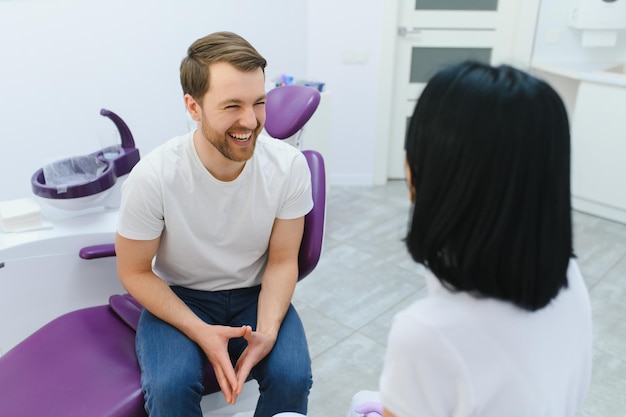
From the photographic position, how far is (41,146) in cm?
267

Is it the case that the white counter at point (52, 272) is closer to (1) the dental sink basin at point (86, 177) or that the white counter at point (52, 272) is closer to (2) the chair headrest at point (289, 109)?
(1) the dental sink basin at point (86, 177)

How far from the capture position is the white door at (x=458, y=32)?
343cm

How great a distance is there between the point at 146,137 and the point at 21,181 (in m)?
0.67

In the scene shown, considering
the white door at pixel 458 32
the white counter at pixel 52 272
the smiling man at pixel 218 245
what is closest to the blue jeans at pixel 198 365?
the smiling man at pixel 218 245

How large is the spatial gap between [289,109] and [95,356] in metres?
0.87

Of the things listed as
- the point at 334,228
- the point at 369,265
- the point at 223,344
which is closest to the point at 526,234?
the point at 223,344

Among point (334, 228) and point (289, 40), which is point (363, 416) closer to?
point (334, 228)

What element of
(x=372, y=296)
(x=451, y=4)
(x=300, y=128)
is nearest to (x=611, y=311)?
(x=372, y=296)

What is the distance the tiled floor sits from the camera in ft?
6.33

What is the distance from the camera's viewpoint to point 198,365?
1.26 meters

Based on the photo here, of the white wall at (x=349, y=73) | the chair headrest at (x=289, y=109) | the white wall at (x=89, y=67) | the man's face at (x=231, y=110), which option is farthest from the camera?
the white wall at (x=349, y=73)

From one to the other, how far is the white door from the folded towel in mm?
2450

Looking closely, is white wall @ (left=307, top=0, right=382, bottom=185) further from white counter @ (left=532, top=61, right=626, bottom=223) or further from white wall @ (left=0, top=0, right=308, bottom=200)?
white counter @ (left=532, top=61, right=626, bottom=223)

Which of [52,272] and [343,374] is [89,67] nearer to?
[52,272]
